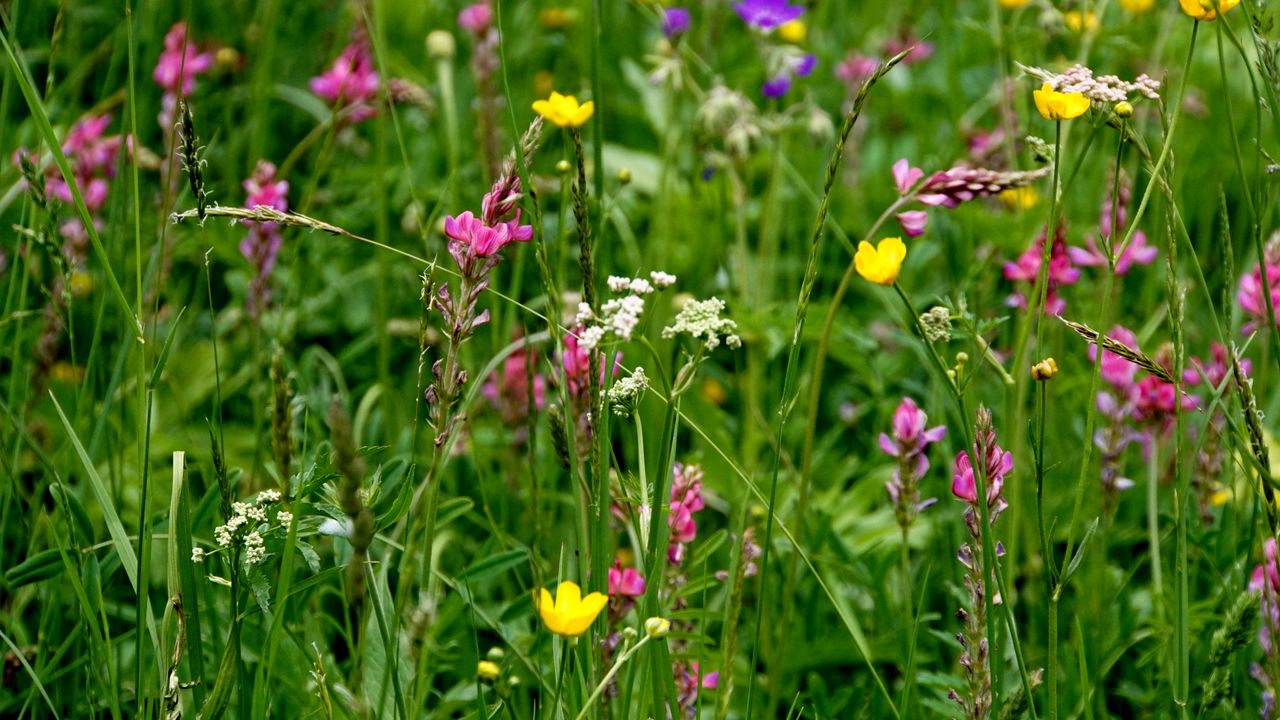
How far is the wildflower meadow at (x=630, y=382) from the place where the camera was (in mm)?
1202

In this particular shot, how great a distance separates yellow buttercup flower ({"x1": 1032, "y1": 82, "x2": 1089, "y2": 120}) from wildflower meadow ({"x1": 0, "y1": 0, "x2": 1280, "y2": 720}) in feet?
0.10

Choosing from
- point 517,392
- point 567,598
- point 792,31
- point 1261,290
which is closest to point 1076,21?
point 1261,290

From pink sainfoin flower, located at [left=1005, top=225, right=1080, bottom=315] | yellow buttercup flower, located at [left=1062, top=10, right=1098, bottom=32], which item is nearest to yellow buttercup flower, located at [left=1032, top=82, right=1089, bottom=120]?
pink sainfoin flower, located at [left=1005, top=225, right=1080, bottom=315]

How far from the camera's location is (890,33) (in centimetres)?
381

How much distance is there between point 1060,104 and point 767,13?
1.29 metres

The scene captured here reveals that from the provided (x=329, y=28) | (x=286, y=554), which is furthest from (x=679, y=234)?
(x=286, y=554)

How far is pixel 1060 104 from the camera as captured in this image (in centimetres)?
120

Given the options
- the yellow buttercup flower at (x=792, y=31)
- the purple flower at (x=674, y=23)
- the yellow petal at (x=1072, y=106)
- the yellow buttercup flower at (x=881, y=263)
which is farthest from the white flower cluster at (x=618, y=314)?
the yellow buttercup flower at (x=792, y=31)

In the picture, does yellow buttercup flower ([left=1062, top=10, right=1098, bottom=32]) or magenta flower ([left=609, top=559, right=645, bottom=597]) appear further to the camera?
yellow buttercup flower ([left=1062, top=10, right=1098, bottom=32])

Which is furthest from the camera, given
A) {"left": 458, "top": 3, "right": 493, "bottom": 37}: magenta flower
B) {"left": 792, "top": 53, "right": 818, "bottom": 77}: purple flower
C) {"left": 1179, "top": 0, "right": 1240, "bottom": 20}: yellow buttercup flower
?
{"left": 458, "top": 3, "right": 493, "bottom": 37}: magenta flower

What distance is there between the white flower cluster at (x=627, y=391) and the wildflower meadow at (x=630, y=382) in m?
0.01

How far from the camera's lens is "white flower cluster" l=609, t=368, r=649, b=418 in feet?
3.75

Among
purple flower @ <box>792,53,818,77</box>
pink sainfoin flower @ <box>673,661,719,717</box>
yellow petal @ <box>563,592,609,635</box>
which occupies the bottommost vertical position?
pink sainfoin flower @ <box>673,661,719,717</box>

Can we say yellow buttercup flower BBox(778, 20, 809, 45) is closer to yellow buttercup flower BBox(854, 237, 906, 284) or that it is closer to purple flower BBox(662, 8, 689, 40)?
purple flower BBox(662, 8, 689, 40)
